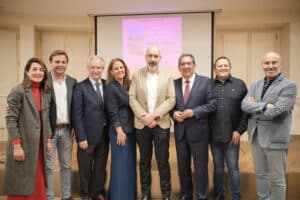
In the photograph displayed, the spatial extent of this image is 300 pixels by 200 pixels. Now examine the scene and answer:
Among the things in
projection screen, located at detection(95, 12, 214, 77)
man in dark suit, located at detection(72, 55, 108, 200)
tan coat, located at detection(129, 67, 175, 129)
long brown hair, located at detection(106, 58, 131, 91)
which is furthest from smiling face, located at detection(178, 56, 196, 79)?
projection screen, located at detection(95, 12, 214, 77)

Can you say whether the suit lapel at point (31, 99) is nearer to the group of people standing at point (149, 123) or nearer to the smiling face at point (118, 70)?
the group of people standing at point (149, 123)

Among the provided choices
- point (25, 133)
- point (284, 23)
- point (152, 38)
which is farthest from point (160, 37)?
point (25, 133)

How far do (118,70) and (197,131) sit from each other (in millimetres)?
883

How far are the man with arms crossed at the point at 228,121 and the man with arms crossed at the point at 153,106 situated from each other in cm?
Answer: 42

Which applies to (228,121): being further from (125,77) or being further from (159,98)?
(125,77)

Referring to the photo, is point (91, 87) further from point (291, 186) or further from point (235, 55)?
point (235, 55)

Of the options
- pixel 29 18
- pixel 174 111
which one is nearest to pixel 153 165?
pixel 174 111

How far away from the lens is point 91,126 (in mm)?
2516

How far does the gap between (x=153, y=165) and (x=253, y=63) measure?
3.23 metres

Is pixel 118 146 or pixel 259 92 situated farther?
pixel 118 146

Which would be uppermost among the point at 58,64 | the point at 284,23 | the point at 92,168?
the point at 284,23

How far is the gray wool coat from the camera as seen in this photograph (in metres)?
2.04

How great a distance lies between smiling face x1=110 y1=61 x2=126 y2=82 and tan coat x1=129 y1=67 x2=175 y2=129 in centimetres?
14

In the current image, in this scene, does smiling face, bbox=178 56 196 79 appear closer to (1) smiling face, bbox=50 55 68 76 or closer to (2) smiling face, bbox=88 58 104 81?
(2) smiling face, bbox=88 58 104 81
